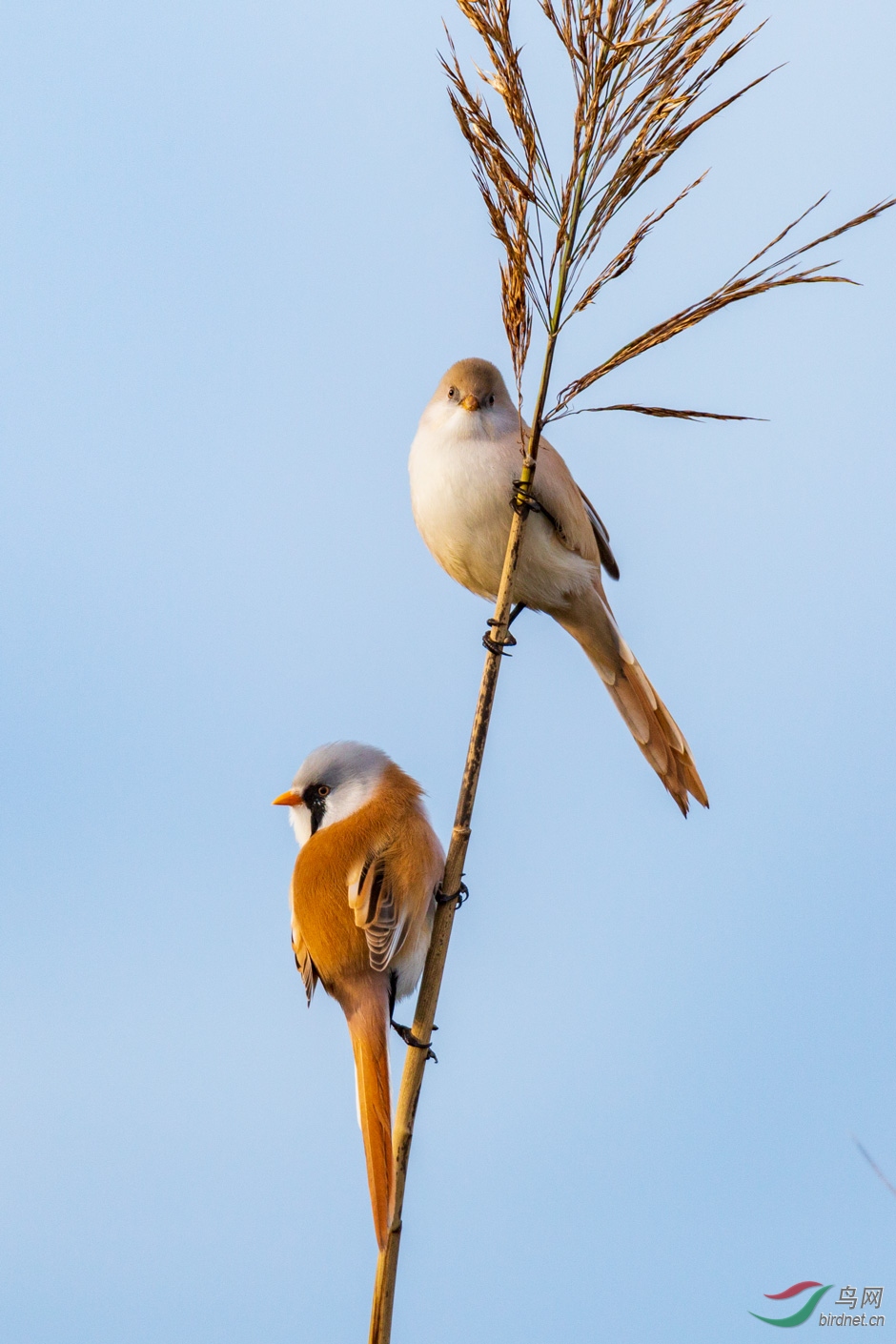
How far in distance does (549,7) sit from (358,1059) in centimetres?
188

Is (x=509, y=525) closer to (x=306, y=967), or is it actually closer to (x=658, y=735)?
(x=658, y=735)

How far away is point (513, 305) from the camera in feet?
6.64

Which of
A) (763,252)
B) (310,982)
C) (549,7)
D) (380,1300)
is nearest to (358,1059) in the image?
(310,982)

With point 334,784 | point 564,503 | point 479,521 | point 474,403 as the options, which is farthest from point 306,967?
point 474,403

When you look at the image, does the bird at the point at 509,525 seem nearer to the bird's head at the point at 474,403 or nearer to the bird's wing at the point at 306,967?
the bird's head at the point at 474,403

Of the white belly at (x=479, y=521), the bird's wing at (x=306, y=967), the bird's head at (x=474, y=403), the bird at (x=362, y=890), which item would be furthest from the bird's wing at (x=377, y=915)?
the bird's head at (x=474, y=403)

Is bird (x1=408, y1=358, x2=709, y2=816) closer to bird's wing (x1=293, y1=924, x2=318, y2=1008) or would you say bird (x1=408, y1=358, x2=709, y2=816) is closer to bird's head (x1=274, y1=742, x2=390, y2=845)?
bird's head (x1=274, y1=742, x2=390, y2=845)

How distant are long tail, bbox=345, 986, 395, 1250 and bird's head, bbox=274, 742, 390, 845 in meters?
0.43

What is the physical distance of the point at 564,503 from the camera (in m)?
3.46

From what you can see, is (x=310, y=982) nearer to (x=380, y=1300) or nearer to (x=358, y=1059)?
(x=358, y=1059)

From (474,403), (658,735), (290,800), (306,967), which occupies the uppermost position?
(474,403)

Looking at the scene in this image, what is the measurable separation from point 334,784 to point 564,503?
106 cm

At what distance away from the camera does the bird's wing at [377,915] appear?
2635 mm

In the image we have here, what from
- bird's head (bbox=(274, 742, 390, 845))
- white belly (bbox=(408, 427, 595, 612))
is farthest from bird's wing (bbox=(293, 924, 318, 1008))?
white belly (bbox=(408, 427, 595, 612))
